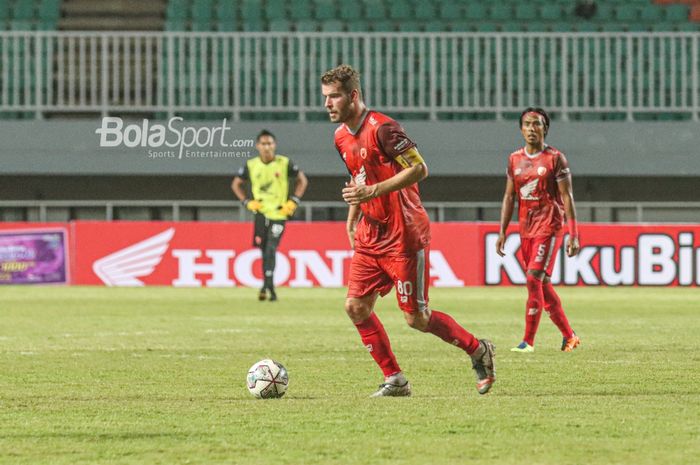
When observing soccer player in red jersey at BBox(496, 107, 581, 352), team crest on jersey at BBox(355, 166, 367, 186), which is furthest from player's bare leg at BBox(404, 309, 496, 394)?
soccer player in red jersey at BBox(496, 107, 581, 352)

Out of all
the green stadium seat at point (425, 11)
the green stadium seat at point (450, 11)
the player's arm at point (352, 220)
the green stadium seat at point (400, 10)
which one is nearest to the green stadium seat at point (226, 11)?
the green stadium seat at point (400, 10)

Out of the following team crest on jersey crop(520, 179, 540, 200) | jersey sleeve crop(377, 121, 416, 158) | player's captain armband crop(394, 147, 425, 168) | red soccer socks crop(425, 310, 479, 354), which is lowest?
red soccer socks crop(425, 310, 479, 354)

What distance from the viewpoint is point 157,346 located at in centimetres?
1112

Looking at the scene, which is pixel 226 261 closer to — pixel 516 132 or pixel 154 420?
pixel 516 132

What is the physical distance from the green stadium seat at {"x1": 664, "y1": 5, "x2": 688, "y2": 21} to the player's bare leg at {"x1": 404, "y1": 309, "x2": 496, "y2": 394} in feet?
66.2

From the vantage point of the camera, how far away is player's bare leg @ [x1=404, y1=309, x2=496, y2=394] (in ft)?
24.5

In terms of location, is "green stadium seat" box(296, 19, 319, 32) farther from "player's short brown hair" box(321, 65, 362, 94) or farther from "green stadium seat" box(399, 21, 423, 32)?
"player's short brown hair" box(321, 65, 362, 94)

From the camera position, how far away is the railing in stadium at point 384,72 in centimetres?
2394

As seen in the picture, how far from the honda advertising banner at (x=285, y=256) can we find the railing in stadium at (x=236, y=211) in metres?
1.26

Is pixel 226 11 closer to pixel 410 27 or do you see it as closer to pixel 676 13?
pixel 410 27

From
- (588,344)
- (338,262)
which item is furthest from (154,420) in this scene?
(338,262)

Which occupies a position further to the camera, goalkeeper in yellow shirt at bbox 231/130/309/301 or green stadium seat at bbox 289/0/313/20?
green stadium seat at bbox 289/0/313/20

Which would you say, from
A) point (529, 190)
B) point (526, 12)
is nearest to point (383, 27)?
point (526, 12)

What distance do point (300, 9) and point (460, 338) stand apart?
19525 mm
